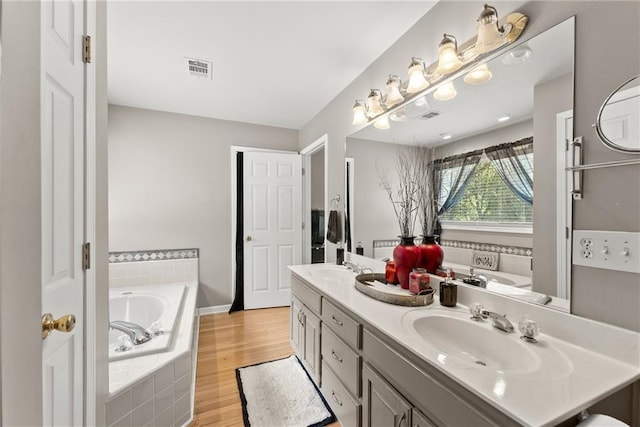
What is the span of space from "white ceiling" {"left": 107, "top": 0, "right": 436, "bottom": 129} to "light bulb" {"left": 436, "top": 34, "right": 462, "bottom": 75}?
0.37m

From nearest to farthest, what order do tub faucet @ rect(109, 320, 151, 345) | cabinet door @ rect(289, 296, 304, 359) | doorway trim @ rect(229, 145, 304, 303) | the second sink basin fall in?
the second sink basin → tub faucet @ rect(109, 320, 151, 345) → cabinet door @ rect(289, 296, 304, 359) → doorway trim @ rect(229, 145, 304, 303)

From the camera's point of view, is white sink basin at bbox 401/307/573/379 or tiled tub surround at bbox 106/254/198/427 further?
tiled tub surround at bbox 106/254/198/427

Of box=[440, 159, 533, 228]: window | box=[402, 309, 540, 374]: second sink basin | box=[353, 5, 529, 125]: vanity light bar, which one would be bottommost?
box=[402, 309, 540, 374]: second sink basin

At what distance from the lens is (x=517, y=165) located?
1.19m

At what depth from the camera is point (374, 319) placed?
1.17 metres

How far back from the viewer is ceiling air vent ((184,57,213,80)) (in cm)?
213

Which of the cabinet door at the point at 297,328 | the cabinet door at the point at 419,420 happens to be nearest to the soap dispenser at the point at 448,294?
the cabinet door at the point at 419,420

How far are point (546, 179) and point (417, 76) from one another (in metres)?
0.90

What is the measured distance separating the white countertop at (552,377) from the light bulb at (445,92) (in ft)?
3.64

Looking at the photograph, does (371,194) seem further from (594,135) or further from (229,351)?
(229,351)

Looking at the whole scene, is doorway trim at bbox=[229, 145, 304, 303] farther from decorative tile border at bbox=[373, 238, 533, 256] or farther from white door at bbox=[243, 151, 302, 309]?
decorative tile border at bbox=[373, 238, 533, 256]

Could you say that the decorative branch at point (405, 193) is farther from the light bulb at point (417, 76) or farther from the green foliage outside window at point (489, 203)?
the light bulb at point (417, 76)

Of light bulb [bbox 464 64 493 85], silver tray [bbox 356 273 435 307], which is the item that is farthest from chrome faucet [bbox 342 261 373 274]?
light bulb [bbox 464 64 493 85]

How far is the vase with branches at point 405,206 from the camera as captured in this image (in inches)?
61.4
